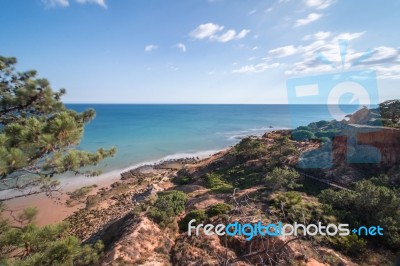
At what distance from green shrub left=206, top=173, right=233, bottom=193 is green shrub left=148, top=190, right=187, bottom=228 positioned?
3.48 meters

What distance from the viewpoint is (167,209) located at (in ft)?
41.8

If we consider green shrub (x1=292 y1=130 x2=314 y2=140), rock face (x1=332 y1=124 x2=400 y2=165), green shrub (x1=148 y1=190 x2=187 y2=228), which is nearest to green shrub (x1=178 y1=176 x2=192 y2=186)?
green shrub (x1=148 y1=190 x2=187 y2=228)

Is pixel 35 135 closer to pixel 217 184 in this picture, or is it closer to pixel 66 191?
pixel 217 184

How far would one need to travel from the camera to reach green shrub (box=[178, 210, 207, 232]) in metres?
11.9

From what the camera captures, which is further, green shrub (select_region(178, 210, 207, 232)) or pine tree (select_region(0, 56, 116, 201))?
green shrub (select_region(178, 210, 207, 232))

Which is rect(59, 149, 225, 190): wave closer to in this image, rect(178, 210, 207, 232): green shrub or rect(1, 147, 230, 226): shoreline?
rect(1, 147, 230, 226): shoreline

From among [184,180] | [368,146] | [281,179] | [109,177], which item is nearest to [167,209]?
[281,179]

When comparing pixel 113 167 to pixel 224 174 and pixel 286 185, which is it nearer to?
pixel 224 174

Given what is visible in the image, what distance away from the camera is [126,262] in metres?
8.80

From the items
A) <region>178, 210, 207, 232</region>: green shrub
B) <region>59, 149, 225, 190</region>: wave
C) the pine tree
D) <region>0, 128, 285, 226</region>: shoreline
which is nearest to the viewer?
the pine tree

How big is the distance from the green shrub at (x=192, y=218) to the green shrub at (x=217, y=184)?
5018 mm

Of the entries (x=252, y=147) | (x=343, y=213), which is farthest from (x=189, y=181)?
(x=343, y=213)

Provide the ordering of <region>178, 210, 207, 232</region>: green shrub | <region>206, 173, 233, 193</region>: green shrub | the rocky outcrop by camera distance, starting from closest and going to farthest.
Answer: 1. the rocky outcrop
2. <region>178, 210, 207, 232</region>: green shrub
3. <region>206, 173, 233, 193</region>: green shrub

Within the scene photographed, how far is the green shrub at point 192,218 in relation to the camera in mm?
11883
